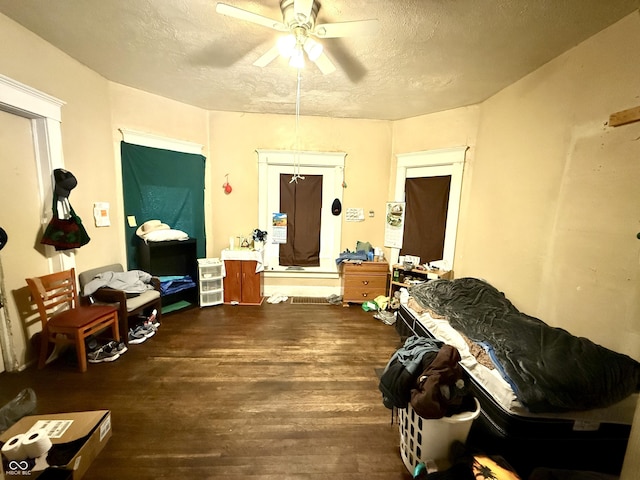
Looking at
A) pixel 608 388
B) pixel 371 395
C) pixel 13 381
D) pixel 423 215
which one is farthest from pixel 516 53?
pixel 13 381

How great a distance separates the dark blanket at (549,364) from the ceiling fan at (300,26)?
7.03 feet

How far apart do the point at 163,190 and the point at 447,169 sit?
12.3 ft

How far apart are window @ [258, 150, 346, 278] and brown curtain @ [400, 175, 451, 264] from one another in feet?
3.37

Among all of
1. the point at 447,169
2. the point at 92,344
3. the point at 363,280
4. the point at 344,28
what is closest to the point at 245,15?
Result: the point at 344,28

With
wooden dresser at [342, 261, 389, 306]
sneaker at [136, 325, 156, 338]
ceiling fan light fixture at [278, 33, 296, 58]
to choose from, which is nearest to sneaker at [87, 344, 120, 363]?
sneaker at [136, 325, 156, 338]

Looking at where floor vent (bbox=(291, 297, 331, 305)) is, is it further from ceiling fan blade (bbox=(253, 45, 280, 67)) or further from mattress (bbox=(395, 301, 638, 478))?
ceiling fan blade (bbox=(253, 45, 280, 67))

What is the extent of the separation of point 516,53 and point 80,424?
3.96 m

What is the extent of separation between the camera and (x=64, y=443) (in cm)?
134

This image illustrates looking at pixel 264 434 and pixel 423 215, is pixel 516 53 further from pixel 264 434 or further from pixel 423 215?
pixel 264 434

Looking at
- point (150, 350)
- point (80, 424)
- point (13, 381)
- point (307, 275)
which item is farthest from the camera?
point (307, 275)

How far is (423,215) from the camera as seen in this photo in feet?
11.8

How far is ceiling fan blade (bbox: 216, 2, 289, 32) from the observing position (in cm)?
143

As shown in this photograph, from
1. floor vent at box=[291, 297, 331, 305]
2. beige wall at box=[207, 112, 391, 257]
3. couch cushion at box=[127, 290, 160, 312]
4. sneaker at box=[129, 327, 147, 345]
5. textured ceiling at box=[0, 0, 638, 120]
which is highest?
textured ceiling at box=[0, 0, 638, 120]

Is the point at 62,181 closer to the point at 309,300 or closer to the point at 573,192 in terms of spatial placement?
the point at 309,300
